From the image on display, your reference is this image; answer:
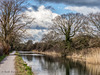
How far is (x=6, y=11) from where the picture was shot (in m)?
29.7

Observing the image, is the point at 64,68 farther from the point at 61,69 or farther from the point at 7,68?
the point at 7,68

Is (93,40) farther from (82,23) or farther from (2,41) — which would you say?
(2,41)

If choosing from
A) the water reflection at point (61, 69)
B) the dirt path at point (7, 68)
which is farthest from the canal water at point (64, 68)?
the dirt path at point (7, 68)

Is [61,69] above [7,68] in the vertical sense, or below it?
below

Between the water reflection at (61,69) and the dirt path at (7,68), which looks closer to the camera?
the dirt path at (7,68)

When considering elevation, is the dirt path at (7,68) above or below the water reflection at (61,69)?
above

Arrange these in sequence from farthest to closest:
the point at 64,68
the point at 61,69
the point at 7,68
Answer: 1. the point at 64,68
2. the point at 61,69
3. the point at 7,68

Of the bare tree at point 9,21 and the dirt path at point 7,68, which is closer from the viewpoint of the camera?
the dirt path at point 7,68

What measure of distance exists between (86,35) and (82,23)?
4.43m

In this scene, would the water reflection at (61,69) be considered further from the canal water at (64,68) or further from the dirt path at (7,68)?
the dirt path at (7,68)

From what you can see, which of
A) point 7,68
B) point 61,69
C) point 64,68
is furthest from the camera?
point 64,68

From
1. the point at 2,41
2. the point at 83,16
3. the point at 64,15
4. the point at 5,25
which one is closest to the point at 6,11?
the point at 5,25

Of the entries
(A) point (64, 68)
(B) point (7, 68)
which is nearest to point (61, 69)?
(A) point (64, 68)

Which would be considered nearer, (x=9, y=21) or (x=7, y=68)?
(x=7, y=68)
